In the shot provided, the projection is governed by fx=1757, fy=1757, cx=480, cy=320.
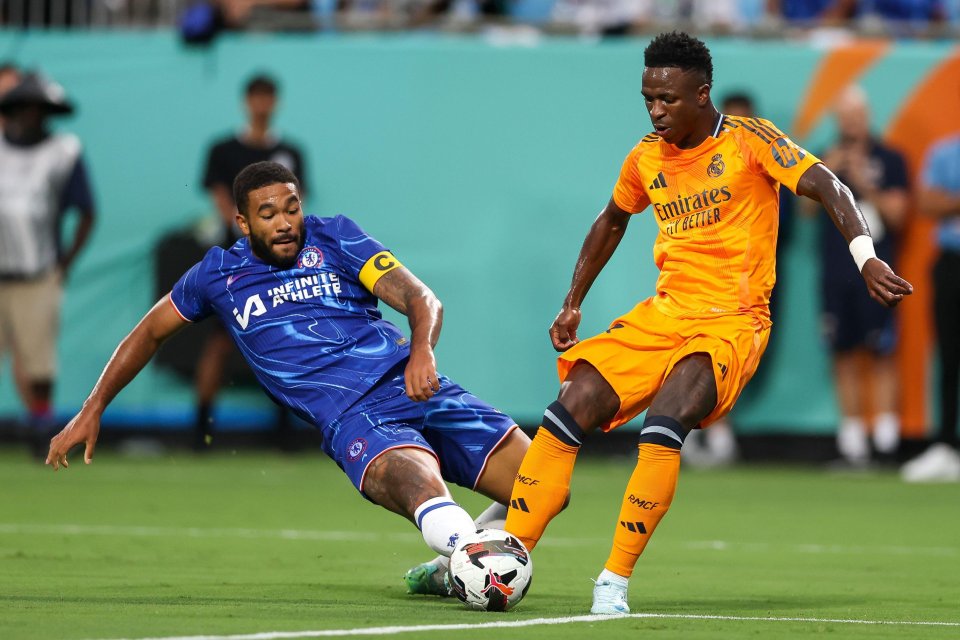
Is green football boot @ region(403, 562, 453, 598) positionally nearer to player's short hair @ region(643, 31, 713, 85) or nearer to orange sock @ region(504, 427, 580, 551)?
orange sock @ region(504, 427, 580, 551)

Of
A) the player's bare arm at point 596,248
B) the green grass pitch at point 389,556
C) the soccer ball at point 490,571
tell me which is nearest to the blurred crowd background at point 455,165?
the green grass pitch at point 389,556

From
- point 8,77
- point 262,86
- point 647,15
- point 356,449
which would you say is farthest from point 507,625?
point 8,77

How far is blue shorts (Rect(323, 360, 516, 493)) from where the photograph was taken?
7.22m

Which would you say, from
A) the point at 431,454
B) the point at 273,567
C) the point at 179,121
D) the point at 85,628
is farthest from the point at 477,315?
the point at 85,628

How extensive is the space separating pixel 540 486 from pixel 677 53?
1807mm

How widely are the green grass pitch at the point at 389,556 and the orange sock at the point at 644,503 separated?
29 centimetres

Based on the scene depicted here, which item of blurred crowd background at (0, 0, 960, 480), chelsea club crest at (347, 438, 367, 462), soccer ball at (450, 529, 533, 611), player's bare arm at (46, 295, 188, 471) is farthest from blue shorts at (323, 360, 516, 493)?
blurred crowd background at (0, 0, 960, 480)

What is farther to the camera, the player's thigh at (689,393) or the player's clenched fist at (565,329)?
the player's clenched fist at (565,329)

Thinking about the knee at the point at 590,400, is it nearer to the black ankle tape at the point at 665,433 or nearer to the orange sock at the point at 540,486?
the orange sock at the point at 540,486

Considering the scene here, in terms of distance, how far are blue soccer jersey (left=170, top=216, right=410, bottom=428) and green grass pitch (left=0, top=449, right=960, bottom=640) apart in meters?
0.88

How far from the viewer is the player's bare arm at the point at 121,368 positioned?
744 centimetres

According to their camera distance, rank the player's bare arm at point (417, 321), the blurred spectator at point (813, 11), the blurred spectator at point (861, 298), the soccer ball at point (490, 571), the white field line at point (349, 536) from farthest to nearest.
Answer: the blurred spectator at point (813, 11), the blurred spectator at point (861, 298), the white field line at point (349, 536), the player's bare arm at point (417, 321), the soccer ball at point (490, 571)

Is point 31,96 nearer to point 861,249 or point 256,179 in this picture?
point 256,179

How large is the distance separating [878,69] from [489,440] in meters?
8.99
